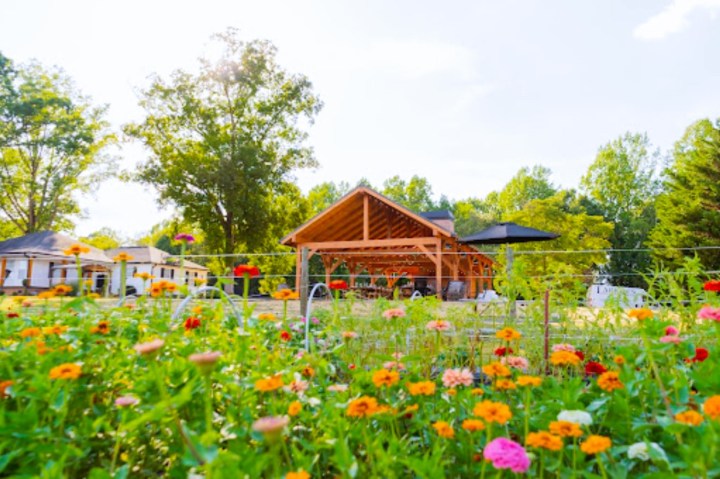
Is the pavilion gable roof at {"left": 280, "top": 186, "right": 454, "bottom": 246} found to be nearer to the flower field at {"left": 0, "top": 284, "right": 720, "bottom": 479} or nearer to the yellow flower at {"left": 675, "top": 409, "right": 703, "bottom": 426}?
the flower field at {"left": 0, "top": 284, "right": 720, "bottom": 479}

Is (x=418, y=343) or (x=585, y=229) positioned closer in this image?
(x=418, y=343)

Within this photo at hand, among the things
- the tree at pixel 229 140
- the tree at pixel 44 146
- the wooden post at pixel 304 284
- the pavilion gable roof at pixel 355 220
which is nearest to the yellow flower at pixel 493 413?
Result: the wooden post at pixel 304 284

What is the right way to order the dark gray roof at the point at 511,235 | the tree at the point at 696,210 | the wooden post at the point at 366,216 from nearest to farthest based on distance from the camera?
1. the dark gray roof at the point at 511,235
2. the wooden post at the point at 366,216
3. the tree at the point at 696,210

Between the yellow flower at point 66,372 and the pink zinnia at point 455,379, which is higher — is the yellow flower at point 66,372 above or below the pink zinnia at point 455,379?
above

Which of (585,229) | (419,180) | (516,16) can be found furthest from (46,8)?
(419,180)

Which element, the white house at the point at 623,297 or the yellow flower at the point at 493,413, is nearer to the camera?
the yellow flower at the point at 493,413

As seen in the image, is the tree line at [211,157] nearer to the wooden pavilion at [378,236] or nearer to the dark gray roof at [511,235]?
the wooden pavilion at [378,236]

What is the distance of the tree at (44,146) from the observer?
1941cm

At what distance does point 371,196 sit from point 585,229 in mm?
10572

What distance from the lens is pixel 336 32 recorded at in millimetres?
6098

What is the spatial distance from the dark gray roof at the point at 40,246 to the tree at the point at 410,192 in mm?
18343

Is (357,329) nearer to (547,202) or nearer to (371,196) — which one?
(371,196)

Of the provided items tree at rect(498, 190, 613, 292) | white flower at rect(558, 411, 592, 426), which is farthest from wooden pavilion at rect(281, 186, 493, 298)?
white flower at rect(558, 411, 592, 426)

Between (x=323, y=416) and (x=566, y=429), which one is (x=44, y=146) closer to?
(x=323, y=416)
